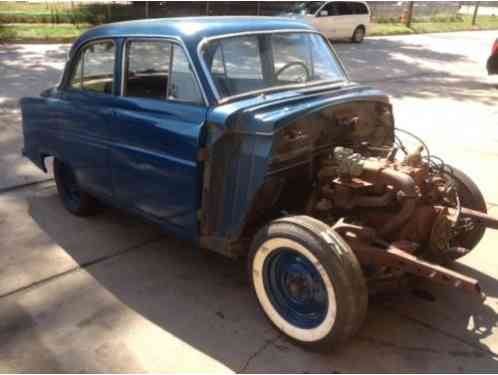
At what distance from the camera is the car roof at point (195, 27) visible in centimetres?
342

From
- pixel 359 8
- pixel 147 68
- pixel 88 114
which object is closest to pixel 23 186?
pixel 88 114

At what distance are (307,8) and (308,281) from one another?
1771cm

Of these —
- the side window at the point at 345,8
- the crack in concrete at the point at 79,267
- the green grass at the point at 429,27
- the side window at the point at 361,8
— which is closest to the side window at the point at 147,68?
the crack in concrete at the point at 79,267

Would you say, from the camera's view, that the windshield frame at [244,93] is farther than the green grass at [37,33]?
No

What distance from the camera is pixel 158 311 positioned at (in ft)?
11.0

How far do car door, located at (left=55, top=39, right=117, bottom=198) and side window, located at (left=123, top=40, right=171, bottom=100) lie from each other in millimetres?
171

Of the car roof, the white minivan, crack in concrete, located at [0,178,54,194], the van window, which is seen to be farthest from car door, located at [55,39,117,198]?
the van window

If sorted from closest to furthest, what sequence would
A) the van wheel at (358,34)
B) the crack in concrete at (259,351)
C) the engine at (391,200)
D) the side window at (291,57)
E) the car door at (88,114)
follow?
the crack in concrete at (259,351), the engine at (391,200), the side window at (291,57), the car door at (88,114), the van wheel at (358,34)

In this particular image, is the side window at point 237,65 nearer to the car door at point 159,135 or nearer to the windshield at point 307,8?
the car door at point 159,135

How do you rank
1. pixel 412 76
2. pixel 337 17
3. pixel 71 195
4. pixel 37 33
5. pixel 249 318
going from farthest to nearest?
pixel 337 17 < pixel 37 33 < pixel 412 76 < pixel 71 195 < pixel 249 318

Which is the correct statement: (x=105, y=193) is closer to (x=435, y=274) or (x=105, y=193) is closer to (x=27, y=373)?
(x=27, y=373)

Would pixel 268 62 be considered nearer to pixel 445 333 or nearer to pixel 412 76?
pixel 445 333

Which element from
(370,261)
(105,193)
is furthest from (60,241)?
(370,261)

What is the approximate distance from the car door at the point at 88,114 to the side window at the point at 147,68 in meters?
0.17
